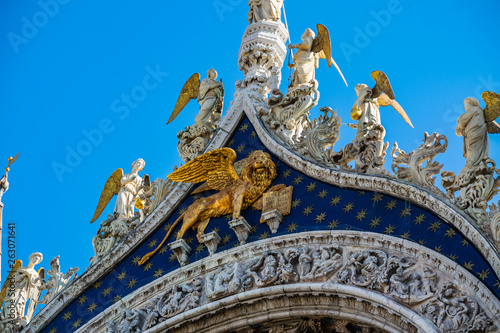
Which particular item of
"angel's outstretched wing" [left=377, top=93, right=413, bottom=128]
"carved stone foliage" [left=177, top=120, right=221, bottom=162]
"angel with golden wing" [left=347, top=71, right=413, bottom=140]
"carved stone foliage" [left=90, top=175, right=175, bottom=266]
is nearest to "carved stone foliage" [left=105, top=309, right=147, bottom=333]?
"carved stone foliage" [left=90, top=175, right=175, bottom=266]

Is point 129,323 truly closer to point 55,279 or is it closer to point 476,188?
point 55,279

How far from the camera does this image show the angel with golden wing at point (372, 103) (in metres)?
A: 15.8

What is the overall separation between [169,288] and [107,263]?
1.64 metres

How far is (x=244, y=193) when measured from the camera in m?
15.9

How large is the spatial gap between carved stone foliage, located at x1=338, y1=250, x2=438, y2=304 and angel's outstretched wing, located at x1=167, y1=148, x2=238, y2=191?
322 centimetres

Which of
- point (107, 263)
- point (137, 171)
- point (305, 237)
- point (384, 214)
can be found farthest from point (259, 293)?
point (137, 171)

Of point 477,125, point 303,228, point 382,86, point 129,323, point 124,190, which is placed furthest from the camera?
point 124,190

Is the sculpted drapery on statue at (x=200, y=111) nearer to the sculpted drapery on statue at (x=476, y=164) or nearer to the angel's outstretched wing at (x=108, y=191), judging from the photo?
the angel's outstretched wing at (x=108, y=191)

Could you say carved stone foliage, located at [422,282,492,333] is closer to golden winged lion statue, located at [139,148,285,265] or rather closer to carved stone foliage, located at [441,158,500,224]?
carved stone foliage, located at [441,158,500,224]

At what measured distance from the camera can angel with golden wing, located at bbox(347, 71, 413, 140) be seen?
51.7 feet

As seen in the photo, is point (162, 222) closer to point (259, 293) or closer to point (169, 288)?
point (169, 288)

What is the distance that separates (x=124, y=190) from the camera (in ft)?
59.2

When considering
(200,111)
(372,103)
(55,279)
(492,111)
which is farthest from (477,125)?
(55,279)

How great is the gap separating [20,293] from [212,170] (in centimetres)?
419
